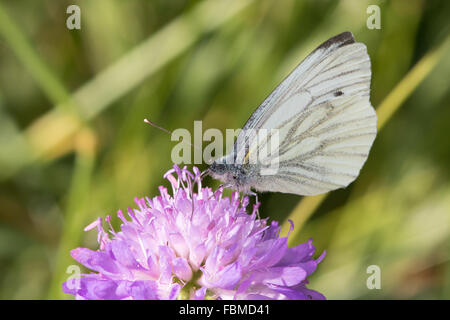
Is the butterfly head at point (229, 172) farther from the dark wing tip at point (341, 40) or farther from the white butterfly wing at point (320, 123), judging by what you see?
the dark wing tip at point (341, 40)

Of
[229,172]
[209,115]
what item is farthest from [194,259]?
[209,115]


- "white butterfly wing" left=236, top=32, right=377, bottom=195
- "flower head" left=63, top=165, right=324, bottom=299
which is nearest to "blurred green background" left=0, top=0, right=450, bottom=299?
"white butterfly wing" left=236, top=32, right=377, bottom=195

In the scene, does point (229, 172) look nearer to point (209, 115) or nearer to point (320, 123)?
point (320, 123)

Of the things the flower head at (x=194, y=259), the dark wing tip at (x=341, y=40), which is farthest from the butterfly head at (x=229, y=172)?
the dark wing tip at (x=341, y=40)

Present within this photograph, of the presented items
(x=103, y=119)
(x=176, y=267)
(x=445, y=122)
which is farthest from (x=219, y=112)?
(x=176, y=267)

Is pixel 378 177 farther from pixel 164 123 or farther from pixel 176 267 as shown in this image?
pixel 176 267
